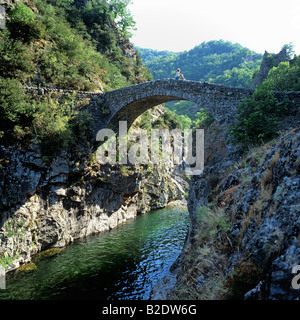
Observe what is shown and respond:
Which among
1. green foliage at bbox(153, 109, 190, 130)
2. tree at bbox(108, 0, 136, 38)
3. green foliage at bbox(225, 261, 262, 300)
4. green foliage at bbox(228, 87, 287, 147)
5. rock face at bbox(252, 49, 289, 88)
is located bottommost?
green foliage at bbox(225, 261, 262, 300)

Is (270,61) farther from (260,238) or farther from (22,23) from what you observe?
(260,238)

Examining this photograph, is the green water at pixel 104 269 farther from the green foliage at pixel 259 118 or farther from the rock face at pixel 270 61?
the rock face at pixel 270 61

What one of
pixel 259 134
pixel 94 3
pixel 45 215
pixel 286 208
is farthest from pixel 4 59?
pixel 94 3

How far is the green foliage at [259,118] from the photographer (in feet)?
25.9

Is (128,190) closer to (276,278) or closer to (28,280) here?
(28,280)

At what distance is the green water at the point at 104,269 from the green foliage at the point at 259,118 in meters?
6.77

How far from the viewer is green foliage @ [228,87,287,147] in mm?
7887

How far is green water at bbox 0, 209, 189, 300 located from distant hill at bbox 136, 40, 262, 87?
47.7 metres

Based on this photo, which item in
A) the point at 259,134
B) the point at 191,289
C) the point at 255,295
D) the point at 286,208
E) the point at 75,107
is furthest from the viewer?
the point at 75,107

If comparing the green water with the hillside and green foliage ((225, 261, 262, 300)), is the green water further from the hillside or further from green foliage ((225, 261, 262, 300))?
the hillside

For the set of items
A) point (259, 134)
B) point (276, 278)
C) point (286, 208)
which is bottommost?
point (276, 278)

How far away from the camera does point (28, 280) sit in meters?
8.74

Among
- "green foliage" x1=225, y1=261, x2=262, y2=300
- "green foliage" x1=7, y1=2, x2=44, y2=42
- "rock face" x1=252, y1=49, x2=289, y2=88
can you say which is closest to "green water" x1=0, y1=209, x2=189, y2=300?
"green foliage" x1=225, y1=261, x2=262, y2=300
